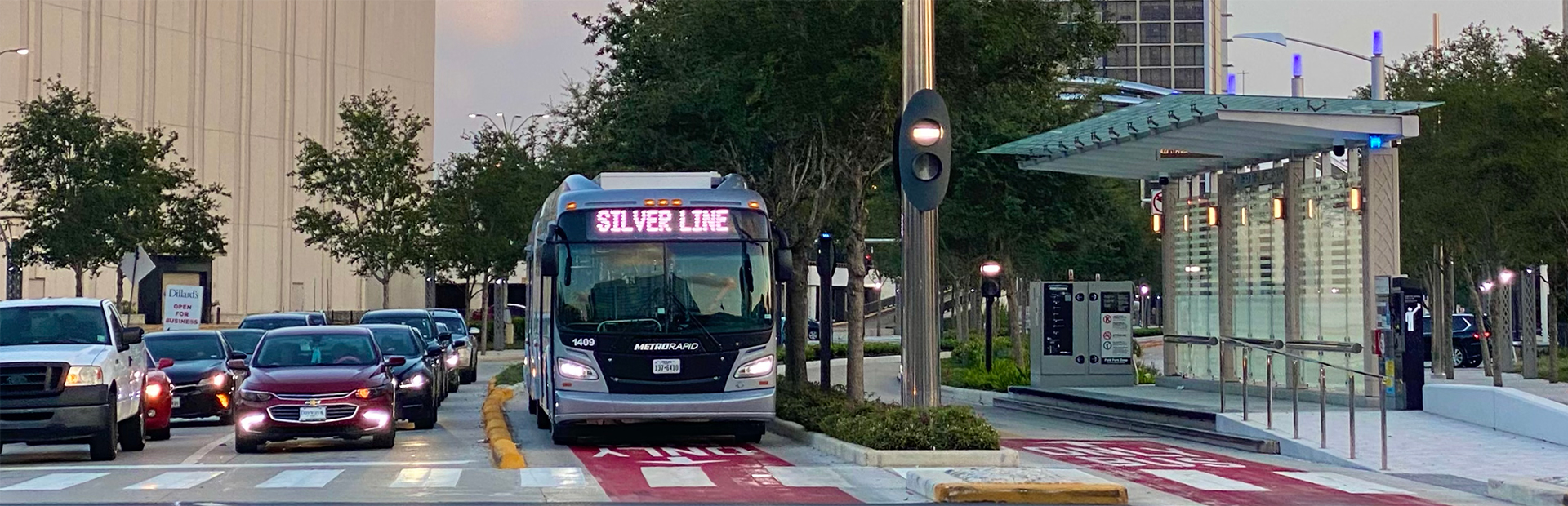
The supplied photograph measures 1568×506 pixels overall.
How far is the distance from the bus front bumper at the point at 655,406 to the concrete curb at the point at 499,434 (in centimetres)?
77

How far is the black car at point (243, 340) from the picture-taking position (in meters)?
30.5

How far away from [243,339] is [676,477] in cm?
1692

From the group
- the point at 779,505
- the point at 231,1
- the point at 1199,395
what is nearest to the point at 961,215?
the point at 1199,395

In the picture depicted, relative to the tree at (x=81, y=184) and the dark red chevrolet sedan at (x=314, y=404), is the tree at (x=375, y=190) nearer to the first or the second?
the tree at (x=81, y=184)

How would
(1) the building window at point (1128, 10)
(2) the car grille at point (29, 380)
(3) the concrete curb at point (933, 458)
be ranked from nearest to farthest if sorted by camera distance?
(3) the concrete curb at point (933, 458) → (2) the car grille at point (29, 380) → (1) the building window at point (1128, 10)

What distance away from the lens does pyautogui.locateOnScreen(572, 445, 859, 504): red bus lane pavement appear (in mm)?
14008

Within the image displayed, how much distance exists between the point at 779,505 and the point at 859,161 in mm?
15170

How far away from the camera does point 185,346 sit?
27125 millimetres

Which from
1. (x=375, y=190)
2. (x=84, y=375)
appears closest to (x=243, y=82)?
(x=375, y=190)

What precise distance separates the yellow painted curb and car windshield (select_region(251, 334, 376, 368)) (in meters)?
9.99

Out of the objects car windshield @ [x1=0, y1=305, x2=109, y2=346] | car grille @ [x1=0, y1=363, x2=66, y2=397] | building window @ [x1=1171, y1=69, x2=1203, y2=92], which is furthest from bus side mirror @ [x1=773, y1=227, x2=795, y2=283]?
building window @ [x1=1171, y1=69, x2=1203, y2=92]

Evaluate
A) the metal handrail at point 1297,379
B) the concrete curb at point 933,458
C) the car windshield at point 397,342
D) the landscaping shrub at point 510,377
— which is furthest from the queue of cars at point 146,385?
the landscaping shrub at point 510,377

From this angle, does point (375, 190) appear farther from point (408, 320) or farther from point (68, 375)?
point (68, 375)

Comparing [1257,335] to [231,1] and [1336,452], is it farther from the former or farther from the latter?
[231,1]
